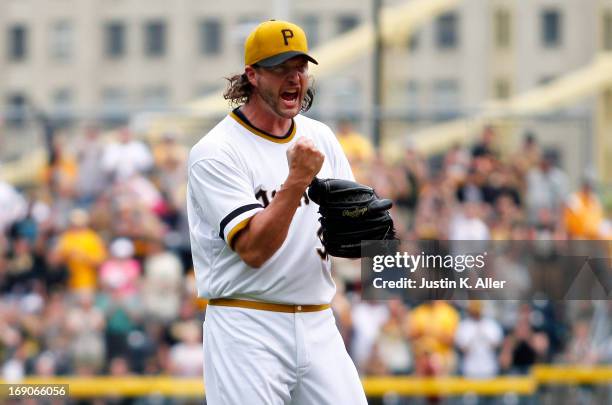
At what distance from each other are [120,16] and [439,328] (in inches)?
469

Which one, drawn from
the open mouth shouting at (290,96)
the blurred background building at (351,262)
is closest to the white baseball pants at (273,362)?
the open mouth shouting at (290,96)

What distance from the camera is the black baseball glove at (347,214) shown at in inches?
209

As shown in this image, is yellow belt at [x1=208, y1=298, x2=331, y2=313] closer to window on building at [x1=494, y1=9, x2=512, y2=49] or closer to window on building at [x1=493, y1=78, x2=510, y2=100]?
window on building at [x1=493, y1=78, x2=510, y2=100]

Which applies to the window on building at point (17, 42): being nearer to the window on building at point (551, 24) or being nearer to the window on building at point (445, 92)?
the window on building at point (445, 92)

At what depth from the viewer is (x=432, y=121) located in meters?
13.9

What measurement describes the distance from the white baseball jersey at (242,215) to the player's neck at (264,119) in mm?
28

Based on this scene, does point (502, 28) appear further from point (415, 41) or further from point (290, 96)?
point (290, 96)

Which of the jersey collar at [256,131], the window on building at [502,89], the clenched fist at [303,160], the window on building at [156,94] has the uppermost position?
the window on building at [156,94]

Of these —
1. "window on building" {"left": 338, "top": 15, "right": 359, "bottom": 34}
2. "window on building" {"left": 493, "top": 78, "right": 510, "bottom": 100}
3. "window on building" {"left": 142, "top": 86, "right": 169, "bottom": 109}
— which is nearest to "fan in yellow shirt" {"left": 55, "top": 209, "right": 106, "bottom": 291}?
"window on building" {"left": 338, "top": 15, "right": 359, "bottom": 34}

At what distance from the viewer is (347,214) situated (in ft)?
17.4

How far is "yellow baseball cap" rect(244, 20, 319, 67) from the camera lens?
17.3 ft

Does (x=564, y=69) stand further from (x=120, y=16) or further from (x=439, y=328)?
(x=439, y=328)

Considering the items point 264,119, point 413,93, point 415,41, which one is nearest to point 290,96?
point 264,119

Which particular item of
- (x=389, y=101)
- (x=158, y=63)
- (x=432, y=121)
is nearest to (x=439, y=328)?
(x=432, y=121)
